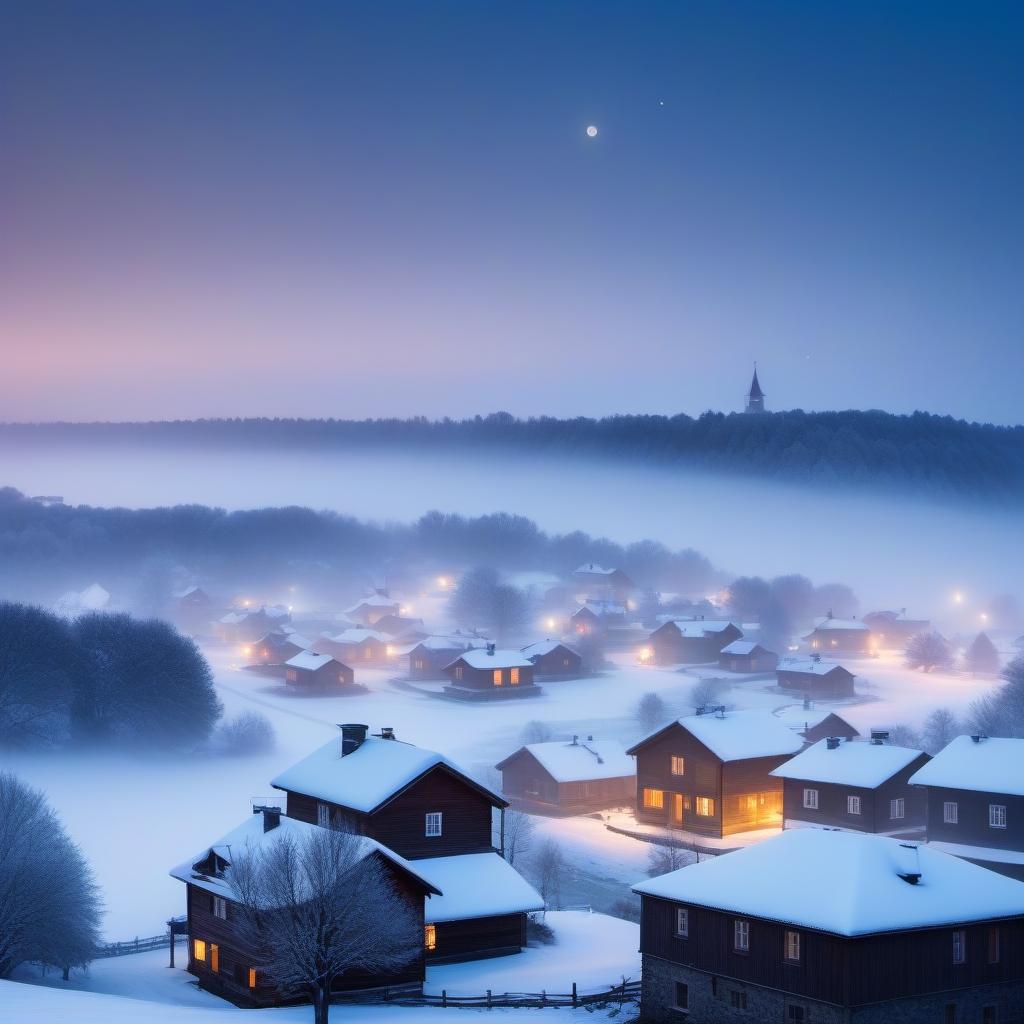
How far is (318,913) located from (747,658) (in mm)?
88457

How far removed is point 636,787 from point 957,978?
34205 millimetres

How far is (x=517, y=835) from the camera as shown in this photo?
170 feet

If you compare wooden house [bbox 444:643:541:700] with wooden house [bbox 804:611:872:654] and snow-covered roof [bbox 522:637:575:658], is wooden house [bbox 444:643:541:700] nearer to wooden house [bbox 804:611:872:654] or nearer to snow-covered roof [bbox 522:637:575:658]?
snow-covered roof [bbox 522:637:575:658]

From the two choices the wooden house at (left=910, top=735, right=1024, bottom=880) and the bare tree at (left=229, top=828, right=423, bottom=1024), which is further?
the wooden house at (left=910, top=735, right=1024, bottom=880)

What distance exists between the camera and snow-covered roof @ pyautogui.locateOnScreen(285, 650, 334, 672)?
326ft

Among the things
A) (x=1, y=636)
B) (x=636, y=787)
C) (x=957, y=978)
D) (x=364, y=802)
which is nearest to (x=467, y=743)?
(x=636, y=787)

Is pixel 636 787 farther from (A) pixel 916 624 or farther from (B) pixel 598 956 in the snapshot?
(A) pixel 916 624

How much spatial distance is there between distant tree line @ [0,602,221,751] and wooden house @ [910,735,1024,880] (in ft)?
152

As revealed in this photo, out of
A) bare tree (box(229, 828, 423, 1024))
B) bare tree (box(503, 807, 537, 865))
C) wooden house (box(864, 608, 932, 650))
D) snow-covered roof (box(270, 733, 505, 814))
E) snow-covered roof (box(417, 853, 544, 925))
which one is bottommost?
bare tree (box(503, 807, 537, 865))

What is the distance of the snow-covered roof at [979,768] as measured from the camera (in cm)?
4819

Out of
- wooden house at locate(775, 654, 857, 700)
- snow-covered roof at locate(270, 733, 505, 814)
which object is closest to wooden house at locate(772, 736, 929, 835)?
snow-covered roof at locate(270, 733, 505, 814)

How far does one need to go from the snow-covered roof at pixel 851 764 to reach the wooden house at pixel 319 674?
166 ft

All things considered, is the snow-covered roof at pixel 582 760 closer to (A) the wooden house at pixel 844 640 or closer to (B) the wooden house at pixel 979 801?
(B) the wooden house at pixel 979 801

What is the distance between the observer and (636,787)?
204 ft
